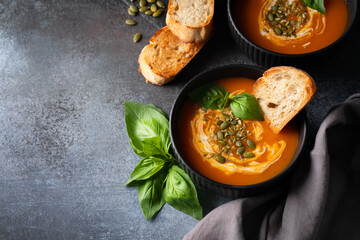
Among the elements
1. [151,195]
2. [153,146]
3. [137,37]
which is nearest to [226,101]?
[153,146]

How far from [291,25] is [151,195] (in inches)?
49.8

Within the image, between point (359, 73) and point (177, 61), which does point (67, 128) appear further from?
point (359, 73)

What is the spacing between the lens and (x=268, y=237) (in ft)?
8.73

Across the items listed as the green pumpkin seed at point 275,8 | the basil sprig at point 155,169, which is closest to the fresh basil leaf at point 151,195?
the basil sprig at point 155,169

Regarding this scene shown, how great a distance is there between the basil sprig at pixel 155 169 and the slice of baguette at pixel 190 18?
490mm

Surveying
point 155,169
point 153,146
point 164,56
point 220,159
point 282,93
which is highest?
point 282,93

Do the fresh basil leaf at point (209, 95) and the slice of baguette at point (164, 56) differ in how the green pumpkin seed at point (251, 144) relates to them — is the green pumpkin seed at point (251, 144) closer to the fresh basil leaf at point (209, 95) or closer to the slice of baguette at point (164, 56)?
the fresh basil leaf at point (209, 95)

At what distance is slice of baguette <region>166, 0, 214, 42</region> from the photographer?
9.48ft

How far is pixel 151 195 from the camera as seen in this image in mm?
2783

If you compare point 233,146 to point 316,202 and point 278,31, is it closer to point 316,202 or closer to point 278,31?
point 316,202

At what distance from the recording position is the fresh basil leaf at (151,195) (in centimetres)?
279

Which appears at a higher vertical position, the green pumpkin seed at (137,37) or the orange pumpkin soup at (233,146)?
the green pumpkin seed at (137,37)

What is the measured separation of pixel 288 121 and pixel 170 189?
0.74 metres

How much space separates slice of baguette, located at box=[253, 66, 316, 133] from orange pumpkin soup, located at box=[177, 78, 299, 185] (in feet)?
0.24
